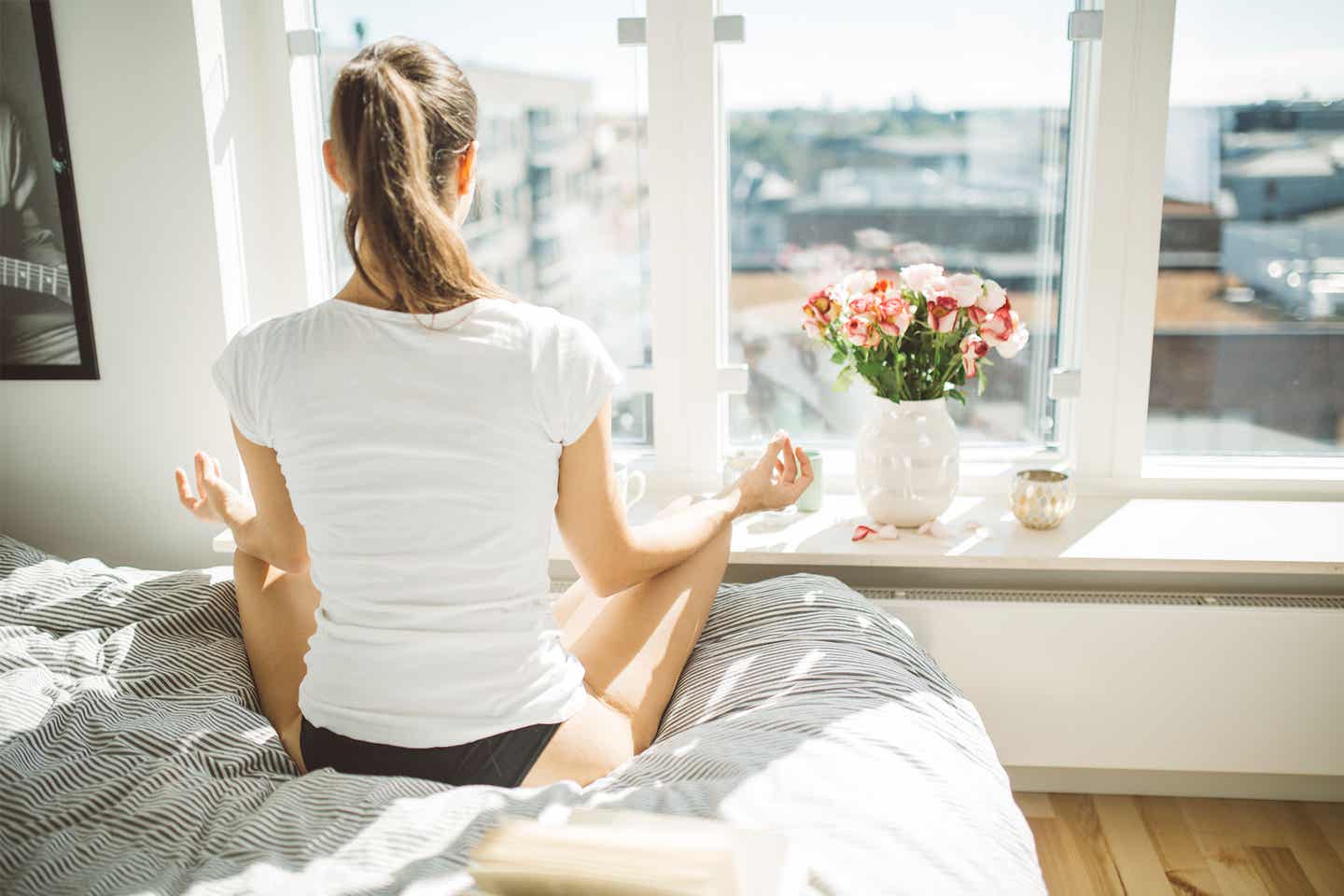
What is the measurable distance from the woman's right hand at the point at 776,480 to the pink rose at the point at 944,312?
0.34 m

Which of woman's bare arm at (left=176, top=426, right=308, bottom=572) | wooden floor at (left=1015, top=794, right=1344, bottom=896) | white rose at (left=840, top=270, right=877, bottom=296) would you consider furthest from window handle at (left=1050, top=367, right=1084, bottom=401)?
woman's bare arm at (left=176, top=426, right=308, bottom=572)

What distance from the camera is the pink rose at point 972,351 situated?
180 cm

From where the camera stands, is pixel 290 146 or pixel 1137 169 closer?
pixel 1137 169

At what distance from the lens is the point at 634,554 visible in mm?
1369

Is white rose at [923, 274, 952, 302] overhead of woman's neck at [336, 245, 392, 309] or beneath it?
beneath

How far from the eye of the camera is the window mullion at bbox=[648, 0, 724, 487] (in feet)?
6.68

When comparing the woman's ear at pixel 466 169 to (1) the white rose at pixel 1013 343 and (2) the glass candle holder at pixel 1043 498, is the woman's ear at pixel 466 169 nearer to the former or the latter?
(1) the white rose at pixel 1013 343

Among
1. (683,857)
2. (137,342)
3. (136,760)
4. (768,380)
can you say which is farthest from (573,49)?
(683,857)

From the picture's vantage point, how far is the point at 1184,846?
186 centimetres

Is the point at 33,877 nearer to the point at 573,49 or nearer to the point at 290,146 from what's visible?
the point at 290,146

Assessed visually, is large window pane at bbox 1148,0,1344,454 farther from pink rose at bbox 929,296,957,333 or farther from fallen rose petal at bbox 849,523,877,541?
fallen rose petal at bbox 849,523,877,541

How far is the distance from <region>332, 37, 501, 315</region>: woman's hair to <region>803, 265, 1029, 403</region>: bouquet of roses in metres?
0.84

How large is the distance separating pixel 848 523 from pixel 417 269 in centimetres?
113

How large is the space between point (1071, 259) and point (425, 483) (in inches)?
59.2
